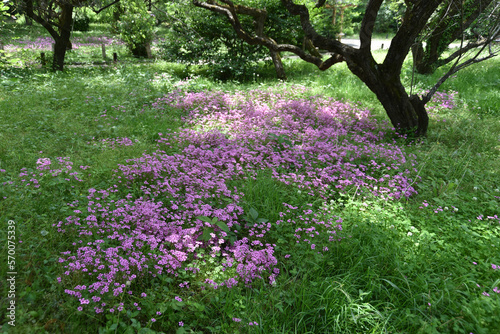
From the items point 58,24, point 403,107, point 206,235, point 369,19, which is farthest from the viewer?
point 58,24

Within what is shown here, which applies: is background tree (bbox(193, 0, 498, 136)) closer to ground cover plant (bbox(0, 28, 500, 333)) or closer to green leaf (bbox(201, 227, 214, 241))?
ground cover plant (bbox(0, 28, 500, 333))

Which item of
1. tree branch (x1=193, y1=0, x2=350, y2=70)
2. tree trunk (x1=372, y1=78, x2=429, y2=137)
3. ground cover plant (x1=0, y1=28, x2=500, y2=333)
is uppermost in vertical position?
tree branch (x1=193, y1=0, x2=350, y2=70)

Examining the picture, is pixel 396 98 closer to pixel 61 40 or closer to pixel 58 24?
pixel 61 40

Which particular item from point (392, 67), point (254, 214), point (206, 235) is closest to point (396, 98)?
point (392, 67)

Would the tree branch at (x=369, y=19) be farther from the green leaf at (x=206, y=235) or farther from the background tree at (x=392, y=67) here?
the green leaf at (x=206, y=235)

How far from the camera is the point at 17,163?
453 cm

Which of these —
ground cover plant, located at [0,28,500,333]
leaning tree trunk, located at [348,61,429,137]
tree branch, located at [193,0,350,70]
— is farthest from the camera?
tree branch, located at [193,0,350,70]

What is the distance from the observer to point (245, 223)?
12.3 feet

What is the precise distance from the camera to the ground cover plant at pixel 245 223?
8.30 feet

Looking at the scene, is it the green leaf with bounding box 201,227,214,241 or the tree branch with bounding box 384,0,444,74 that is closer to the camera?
the green leaf with bounding box 201,227,214,241

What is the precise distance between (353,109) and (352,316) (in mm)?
6526

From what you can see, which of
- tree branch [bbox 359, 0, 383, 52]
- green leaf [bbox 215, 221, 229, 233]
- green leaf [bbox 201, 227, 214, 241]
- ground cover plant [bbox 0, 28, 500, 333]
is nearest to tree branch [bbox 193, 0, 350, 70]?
tree branch [bbox 359, 0, 383, 52]

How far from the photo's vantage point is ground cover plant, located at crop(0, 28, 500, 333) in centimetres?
253

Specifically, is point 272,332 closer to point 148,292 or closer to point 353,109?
point 148,292
